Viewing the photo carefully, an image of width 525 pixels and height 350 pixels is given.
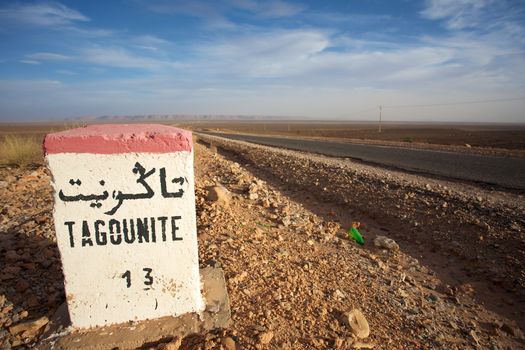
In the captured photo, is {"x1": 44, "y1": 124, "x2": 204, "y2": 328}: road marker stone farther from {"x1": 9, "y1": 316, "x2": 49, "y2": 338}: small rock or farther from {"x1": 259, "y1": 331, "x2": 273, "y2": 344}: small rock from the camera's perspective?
{"x1": 259, "y1": 331, "x2": 273, "y2": 344}: small rock

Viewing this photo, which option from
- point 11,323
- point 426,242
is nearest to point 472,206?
point 426,242

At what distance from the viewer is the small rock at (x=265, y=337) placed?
6.78ft

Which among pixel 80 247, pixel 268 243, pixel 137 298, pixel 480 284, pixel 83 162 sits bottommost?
pixel 480 284

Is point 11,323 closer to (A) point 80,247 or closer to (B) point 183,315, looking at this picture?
(A) point 80,247

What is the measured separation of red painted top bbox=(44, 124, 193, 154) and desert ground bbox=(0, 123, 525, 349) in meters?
1.29

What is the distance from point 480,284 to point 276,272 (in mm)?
2463

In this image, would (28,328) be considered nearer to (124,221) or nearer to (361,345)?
(124,221)

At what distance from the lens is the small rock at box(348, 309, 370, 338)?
2.33 metres

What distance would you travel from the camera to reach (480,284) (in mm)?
3520

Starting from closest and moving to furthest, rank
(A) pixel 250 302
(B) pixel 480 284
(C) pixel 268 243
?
(A) pixel 250 302 < (B) pixel 480 284 < (C) pixel 268 243

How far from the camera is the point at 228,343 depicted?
6.58 feet

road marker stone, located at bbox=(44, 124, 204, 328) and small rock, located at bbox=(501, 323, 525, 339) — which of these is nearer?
road marker stone, located at bbox=(44, 124, 204, 328)

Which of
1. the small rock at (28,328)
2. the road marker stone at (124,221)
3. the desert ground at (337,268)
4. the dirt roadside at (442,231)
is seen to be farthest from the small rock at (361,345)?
the small rock at (28,328)

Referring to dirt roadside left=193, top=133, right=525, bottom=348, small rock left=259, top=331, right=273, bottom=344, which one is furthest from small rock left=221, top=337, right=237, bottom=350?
dirt roadside left=193, top=133, right=525, bottom=348
